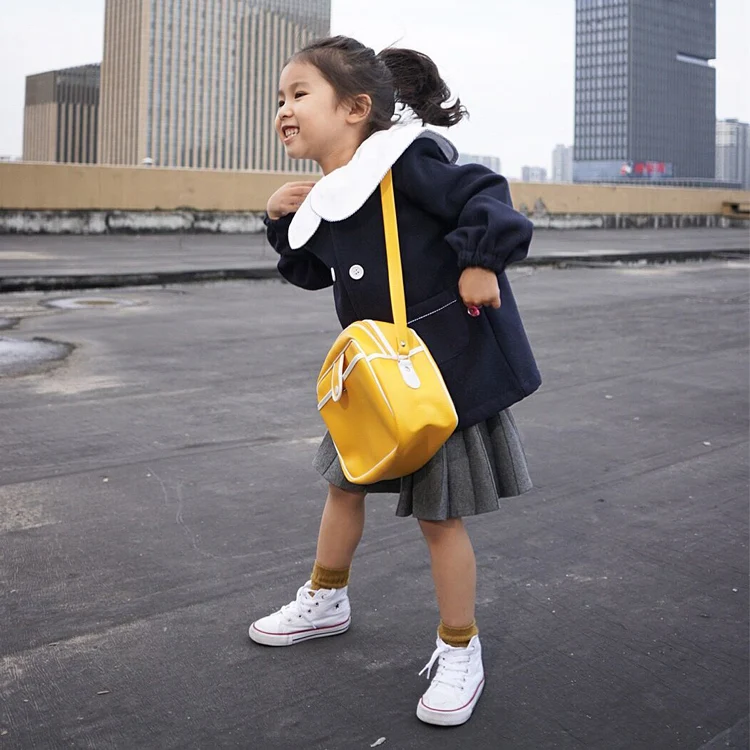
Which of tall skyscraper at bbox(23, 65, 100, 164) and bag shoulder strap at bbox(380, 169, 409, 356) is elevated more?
tall skyscraper at bbox(23, 65, 100, 164)

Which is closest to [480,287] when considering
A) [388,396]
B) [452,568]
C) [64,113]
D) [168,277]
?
[388,396]

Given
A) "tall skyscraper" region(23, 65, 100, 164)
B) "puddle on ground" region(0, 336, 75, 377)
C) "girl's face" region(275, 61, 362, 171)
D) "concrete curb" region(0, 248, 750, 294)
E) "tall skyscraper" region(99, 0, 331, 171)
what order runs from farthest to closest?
"tall skyscraper" region(23, 65, 100, 164)
"tall skyscraper" region(99, 0, 331, 171)
"concrete curb" region(0, 248, 750, 294)
"puddle on ground" region(0, 336, 75, 377)
"girl's face" region(275, 61, 362, 171)

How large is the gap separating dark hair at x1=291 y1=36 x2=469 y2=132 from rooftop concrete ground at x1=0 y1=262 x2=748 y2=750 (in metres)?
1.34

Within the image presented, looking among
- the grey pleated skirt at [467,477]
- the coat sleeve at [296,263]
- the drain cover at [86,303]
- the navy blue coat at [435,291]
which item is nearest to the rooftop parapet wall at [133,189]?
the drain cover at [86,303]

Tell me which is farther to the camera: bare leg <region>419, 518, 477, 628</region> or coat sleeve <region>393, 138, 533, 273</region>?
bare leg <region>419, 518, 477, 628</region>

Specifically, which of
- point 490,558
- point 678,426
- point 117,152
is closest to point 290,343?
point 678,426

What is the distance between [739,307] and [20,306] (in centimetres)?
693

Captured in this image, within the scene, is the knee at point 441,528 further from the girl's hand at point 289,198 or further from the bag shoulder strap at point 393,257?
the girl's hand at point 289,198

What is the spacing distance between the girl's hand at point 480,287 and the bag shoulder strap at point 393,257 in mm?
150

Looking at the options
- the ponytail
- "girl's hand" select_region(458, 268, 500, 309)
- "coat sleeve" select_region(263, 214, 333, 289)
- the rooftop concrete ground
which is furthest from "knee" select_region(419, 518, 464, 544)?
the ponytail

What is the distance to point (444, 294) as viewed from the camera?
7.75 ft

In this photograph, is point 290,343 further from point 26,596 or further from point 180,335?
point 26,596

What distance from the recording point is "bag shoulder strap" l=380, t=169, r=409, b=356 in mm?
2275

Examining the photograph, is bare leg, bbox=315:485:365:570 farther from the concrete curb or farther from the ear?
the concrete curb
